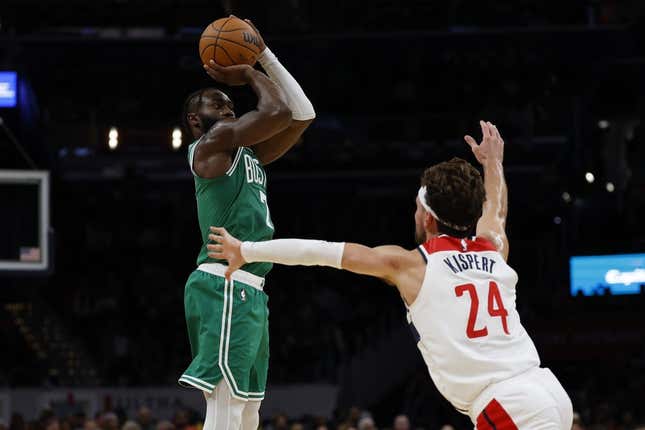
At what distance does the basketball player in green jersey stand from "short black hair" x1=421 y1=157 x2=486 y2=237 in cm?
152

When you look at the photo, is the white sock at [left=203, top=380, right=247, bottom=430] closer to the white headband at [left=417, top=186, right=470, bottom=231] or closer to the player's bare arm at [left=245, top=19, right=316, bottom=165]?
the player's bare arm at [left=245, top=19, right=316, bottom=165]

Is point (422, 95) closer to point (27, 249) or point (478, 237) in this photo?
point (27, 249)

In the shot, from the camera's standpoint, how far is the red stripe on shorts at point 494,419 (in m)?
4.77

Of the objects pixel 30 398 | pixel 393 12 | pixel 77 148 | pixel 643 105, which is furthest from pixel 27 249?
pixel 643 105

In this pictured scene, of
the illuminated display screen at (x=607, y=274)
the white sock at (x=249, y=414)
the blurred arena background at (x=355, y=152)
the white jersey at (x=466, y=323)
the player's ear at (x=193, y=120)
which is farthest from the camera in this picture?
the blurred arena background at (x=355, y=152)

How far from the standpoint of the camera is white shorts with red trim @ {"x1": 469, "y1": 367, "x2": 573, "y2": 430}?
473 centimetres

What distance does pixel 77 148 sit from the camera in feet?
69.2

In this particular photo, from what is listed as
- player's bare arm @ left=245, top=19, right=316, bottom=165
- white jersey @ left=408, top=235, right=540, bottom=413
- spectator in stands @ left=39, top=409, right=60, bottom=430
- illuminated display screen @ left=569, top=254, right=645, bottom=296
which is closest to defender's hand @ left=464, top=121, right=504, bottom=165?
white jersey @ left=408, top=235, right=540, bottom=413

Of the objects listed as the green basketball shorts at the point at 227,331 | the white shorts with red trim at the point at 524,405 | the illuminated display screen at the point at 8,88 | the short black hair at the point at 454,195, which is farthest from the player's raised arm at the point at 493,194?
the illuminated display screen at the point at 8,88

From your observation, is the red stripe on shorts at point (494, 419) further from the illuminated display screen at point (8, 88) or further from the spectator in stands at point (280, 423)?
the illuminated display screen at point (8, 88)

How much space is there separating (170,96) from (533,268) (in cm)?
840

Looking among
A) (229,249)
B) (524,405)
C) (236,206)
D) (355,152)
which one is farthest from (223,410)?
(355,152)

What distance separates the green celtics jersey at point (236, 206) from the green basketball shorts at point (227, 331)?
0.12 metres

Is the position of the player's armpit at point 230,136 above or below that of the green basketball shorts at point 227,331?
above
